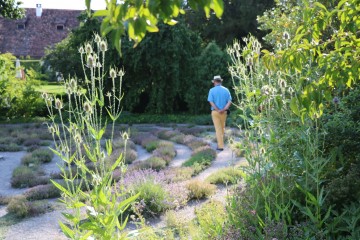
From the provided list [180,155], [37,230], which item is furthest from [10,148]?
[37,230]

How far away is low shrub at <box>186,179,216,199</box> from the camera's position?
7840mm

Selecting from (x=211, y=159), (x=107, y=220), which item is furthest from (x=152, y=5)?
(x=211, y=159)

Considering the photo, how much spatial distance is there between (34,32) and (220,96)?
40.8 metres

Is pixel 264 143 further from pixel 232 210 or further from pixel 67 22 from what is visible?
pixel 67 22

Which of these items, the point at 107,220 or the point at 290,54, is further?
the point at 107,220

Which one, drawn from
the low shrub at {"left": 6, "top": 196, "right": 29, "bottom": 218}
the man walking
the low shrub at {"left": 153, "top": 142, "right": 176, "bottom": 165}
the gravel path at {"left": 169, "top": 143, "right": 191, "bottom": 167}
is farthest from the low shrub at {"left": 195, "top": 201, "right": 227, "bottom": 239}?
the man walking

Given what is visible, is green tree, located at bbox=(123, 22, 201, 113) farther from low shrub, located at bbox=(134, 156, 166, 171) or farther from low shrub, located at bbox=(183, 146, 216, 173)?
low shrub, located at bbox=(134, 156, 166, 171)

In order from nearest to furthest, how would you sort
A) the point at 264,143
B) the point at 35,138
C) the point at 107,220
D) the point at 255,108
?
the point at 107,220 < the point at 264,143 < the point at 255,108 < the point at 35,138

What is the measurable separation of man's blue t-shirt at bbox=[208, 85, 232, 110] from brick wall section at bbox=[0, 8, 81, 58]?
37043mm

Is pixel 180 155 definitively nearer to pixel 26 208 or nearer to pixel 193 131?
pixel 193 131

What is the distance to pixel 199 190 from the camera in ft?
25.8

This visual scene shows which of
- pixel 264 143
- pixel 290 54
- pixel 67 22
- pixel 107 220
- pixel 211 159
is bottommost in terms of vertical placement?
pixel 211 159

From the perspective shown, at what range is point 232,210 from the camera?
16.7 ft

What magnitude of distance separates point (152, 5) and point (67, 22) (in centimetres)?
5021
